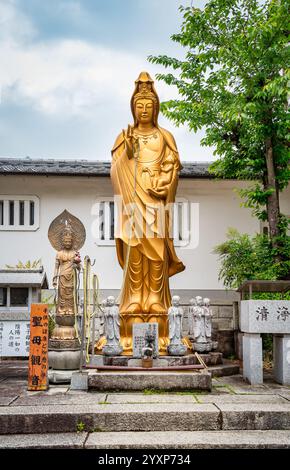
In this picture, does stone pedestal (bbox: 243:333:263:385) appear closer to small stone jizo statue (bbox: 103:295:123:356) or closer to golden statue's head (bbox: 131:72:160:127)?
small stone jizo statue (bbox: 103:295:123:356)

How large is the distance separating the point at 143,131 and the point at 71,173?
580 centimetres

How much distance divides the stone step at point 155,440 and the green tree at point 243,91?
7.39 meters

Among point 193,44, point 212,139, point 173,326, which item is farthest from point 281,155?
point 173,326

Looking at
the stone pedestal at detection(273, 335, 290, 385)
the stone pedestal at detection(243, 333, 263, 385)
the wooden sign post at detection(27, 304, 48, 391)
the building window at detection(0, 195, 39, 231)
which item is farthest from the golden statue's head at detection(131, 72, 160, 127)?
the building window at detection(0, 195, 39, 231)

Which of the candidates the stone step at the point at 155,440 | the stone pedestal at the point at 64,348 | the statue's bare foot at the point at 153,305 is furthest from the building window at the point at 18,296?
the stone step at the point at 155,440

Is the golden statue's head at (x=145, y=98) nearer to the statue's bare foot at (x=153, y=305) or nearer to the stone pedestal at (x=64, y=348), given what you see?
the statue's bare foot at (x=153, y=305)

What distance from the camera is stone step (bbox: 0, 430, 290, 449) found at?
5820 mm

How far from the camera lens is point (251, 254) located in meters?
13.4

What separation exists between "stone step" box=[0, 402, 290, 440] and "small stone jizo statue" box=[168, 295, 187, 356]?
2.39 m

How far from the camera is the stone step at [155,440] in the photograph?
5.82 metres

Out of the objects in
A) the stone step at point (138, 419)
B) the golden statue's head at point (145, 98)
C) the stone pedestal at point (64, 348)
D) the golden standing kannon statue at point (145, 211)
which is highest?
the golden statue's head at point (145, 98)

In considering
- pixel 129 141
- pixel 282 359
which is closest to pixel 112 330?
pixel 282 359

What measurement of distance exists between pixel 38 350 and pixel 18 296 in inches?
223
